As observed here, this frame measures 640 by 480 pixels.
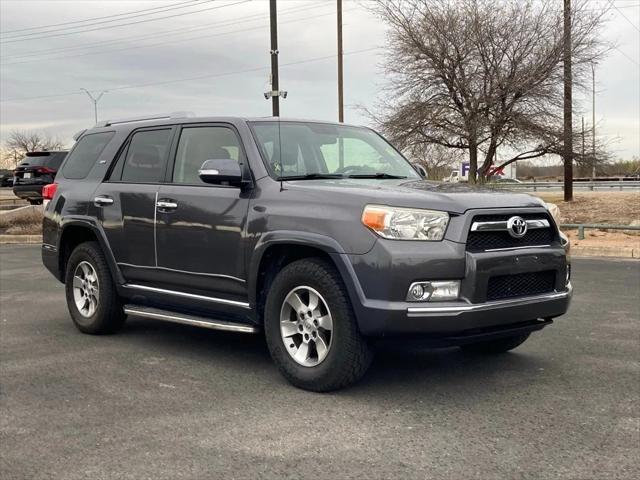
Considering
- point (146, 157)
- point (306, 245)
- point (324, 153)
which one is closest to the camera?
point (306, 245)

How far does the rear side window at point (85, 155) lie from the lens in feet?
22.4

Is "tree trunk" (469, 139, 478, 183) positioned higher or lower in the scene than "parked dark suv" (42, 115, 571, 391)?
higher

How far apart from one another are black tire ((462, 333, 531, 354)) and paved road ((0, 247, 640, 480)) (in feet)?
0.35

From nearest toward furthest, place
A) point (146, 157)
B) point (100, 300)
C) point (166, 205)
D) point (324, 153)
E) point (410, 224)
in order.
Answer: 1. point (410, 224)
2. point (166, 205)
3. point (324, 153)
4. point (146, 157)
5. point (100, 300)

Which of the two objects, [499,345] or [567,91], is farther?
[567,91]

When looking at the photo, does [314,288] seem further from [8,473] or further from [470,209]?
[8,473]

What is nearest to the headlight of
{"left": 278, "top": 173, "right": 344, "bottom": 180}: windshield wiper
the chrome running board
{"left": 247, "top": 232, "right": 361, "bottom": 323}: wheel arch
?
{"left": 247, "top": 232, "right": 361, "bottom": 323}: wheel arch

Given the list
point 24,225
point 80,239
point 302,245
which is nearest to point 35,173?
point 24,225

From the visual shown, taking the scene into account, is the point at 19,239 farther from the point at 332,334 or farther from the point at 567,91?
the point at 567,91

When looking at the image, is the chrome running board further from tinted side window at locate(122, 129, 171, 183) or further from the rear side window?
the rear side window

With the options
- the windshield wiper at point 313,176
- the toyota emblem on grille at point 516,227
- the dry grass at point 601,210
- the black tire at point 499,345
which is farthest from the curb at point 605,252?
the toyota emblem on grille at point 516,227

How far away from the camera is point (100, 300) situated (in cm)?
645

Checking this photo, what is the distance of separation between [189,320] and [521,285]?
98.4 inches

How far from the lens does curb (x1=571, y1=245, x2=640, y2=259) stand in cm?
1368
